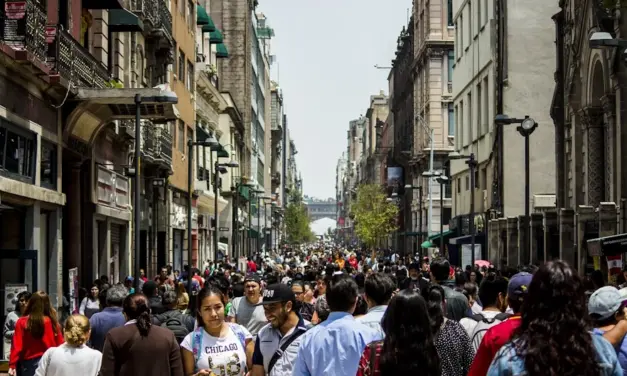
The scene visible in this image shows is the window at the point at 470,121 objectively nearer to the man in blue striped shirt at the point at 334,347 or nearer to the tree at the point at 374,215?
the tree at the point at 374,215

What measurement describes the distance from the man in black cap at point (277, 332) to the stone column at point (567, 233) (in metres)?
25.7

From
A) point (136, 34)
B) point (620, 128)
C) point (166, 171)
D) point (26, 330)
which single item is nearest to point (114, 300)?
point (26, 330)

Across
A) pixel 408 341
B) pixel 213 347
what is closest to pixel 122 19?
pixel 213 347

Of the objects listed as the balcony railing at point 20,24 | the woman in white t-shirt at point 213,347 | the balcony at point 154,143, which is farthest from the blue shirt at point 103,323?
the balcony at point 154,143

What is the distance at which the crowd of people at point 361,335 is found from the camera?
5031 mm

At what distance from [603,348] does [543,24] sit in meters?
43.3

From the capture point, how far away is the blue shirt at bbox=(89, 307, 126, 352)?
484 inches

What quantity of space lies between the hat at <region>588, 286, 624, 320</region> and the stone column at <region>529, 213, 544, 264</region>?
30.5m

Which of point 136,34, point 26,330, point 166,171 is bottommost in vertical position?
point 26,330

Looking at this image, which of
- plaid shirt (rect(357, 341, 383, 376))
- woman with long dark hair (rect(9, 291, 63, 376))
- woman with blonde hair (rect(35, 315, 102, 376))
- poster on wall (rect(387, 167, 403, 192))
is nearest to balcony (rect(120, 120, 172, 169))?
woman with long dark hair (rect(9, 291, 63, 376))

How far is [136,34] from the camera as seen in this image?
34969mm

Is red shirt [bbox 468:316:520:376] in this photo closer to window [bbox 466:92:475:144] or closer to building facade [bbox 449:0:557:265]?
building facade [bbox 449:0:557:265]

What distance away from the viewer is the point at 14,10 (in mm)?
20031

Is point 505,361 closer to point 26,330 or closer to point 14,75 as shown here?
point 26,330
